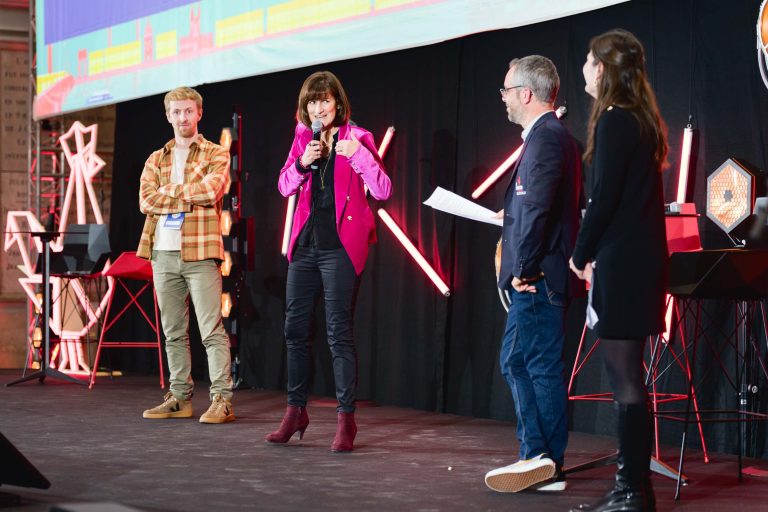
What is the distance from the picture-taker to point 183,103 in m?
4.95

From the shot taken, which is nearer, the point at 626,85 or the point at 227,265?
the point at 626,85

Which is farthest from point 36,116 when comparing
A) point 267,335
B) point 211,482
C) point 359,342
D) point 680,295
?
point 680,295

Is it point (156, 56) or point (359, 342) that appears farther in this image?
point (156, 56)

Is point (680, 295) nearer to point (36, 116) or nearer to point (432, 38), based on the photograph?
point (432, 38)

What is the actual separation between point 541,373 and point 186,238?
2.12m

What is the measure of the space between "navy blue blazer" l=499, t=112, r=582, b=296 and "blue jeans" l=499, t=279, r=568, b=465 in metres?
0.07

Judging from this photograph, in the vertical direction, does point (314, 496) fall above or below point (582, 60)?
below

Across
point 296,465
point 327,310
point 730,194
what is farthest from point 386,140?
point 296,465

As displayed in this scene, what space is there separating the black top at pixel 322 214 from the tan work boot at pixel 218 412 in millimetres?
1194

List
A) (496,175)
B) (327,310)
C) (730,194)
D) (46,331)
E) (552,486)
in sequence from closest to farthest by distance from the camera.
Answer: (552,486) < (730,194) < (327,310) < (496,175) < (46,331)

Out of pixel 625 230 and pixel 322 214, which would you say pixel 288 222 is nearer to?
pixel 322 214

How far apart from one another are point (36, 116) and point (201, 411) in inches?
144

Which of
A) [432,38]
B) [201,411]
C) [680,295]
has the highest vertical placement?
[432,38]

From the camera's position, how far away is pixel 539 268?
3.37m
